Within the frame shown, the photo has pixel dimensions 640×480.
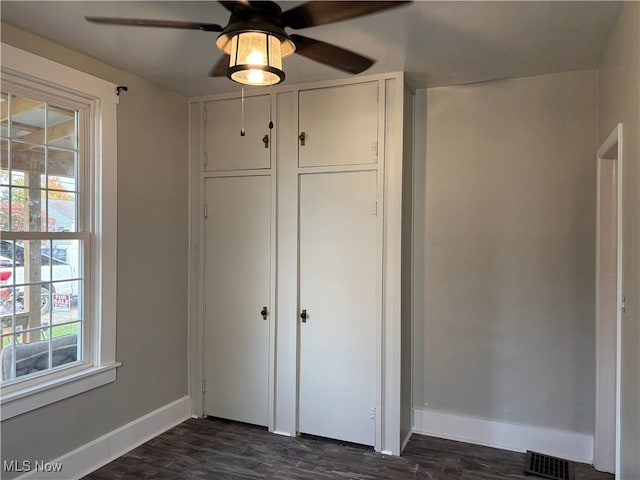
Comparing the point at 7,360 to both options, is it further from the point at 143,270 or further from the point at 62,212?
the point at 143,270

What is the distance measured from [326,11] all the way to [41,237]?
77.8 inches

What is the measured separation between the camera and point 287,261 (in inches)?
129

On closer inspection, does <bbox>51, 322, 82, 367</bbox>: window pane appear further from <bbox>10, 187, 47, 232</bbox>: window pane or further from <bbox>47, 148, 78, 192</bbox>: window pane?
<bbox>47, 148, 78, 192</bbox>: window pane

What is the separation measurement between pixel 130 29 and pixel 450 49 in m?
1.76

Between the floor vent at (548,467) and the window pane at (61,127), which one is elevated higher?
the window pane at (61,127)

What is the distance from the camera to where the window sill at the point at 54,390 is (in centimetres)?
233

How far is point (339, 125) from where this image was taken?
A: 10.3 feet

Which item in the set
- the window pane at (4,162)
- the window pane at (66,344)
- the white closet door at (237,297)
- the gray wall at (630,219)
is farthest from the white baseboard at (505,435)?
the window pane at (4,162)

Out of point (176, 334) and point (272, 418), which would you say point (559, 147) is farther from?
point (176, 334)

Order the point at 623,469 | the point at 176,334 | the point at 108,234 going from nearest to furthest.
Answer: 1. the point at 623,469
2. the point at 108,234
3. the point at 176,334

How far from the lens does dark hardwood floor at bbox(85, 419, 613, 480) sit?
2756mm

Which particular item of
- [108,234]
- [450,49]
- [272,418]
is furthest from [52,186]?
[450,49]

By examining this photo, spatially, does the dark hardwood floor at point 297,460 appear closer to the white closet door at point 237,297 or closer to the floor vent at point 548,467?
the floor vent at point 548,467

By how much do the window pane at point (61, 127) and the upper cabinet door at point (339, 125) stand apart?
56.5 inches
